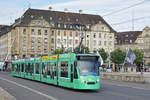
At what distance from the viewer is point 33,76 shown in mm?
33375

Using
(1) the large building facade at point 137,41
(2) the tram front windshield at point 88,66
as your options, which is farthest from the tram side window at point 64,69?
(1) the large building facade at point 137,41

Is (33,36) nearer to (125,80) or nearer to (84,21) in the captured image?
(84,21)

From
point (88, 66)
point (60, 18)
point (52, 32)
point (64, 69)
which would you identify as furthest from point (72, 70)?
point (60, 18)

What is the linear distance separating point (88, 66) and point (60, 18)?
242ft

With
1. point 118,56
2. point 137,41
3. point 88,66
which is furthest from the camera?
point 137,41

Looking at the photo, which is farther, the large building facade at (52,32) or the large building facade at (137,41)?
the large building facade at (137,41)

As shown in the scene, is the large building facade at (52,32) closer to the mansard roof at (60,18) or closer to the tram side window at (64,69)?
the mansard roof at (60,18)

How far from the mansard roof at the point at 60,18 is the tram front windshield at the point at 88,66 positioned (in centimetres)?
6770

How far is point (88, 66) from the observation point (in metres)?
20.8

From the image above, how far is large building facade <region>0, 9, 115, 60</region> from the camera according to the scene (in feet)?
285

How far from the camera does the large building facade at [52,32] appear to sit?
86875 millimetres

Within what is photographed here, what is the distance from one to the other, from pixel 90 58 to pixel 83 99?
17.8 feet

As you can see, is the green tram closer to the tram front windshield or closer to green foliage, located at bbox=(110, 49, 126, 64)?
the tram front windshield

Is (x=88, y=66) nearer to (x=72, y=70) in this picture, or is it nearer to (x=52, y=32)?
(x=72, y=70)
